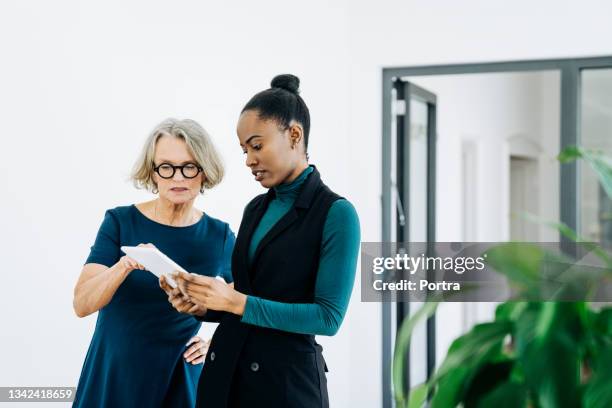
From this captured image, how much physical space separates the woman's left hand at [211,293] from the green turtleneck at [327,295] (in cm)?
2

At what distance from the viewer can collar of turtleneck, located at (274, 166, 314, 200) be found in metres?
1.62

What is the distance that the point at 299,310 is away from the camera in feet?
4.97

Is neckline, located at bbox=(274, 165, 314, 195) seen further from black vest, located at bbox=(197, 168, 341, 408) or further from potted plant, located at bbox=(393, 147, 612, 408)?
potted plant, located at bbox=(393, 147, 612, 408)

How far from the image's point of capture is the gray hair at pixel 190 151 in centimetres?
197

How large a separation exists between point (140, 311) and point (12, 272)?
0.37 m

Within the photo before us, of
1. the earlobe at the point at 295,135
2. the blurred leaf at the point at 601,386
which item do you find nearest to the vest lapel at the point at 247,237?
the earlobe at the point at 295,135

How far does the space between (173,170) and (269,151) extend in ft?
1.37

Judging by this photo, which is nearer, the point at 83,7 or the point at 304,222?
the point at 304,222

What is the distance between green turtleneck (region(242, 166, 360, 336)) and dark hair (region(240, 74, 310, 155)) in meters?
0.23

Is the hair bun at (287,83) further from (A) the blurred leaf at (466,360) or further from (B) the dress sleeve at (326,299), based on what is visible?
(A) the blurred leaf at (466,360)

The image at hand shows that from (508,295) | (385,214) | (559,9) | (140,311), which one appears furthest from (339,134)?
(508,295)

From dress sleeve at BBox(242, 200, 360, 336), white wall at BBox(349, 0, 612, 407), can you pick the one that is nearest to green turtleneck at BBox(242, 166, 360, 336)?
dress sleeve at BBox(242, 200, 360, 336)

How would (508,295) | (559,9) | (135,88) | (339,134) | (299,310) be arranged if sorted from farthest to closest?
(339,134) < (559,9) < (135,88) < (299,310) < (508,295)

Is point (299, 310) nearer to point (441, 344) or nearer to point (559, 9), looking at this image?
point (559, 9)
